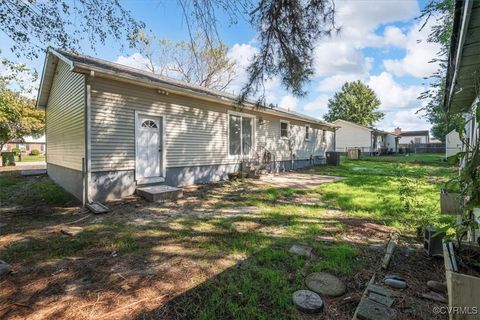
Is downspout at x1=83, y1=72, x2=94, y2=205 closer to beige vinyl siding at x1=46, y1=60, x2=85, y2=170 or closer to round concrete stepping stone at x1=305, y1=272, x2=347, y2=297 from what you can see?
beige vinyl siding at x1=46, y1=60, x2=85, y2=170

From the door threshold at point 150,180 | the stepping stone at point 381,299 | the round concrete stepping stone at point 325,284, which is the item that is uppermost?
the door threshold at point 150,180

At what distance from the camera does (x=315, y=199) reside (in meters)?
7.08

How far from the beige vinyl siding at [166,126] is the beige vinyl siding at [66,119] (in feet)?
1.75

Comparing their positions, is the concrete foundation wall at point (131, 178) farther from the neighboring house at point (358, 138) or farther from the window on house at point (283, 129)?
the neighboring house at point (358, 138)

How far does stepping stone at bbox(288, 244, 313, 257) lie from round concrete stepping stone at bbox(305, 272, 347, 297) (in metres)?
0.55

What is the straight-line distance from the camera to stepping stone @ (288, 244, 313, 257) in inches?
139

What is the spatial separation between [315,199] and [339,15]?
4415 mm

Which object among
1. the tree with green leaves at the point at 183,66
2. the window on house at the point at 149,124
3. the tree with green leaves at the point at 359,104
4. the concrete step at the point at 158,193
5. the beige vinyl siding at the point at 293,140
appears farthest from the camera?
the tree with green leaves at the point at 359,104

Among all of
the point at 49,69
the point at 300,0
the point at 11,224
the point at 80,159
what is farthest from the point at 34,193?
the point at 300,0

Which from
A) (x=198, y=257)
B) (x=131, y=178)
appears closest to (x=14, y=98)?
(x=131, y=178)

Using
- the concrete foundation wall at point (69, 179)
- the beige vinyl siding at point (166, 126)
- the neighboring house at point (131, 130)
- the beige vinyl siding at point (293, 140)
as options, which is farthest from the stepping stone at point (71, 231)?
the beige vinyl siding at point (293, 140)

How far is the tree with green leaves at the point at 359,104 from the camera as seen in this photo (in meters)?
47.5

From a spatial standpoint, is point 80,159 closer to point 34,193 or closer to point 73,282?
point 34,193

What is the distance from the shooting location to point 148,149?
7.98 meters
